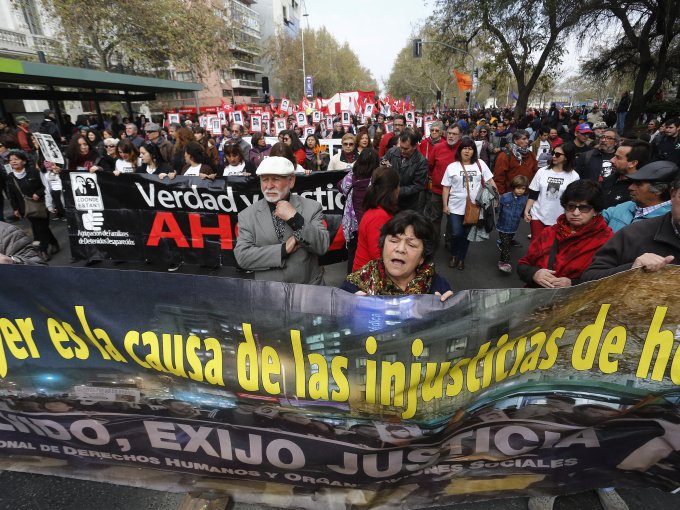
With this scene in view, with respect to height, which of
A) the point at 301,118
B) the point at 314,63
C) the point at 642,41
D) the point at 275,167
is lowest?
the point at 275,167

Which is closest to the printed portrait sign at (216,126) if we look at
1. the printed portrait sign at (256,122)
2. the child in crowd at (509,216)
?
the printed portrait sign at (256,122)

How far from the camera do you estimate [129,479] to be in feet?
7.06

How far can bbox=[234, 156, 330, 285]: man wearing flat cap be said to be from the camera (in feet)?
8.36

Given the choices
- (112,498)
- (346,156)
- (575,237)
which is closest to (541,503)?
(575,237)

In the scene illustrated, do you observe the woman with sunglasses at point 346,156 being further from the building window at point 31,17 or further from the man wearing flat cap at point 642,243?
the building window at point 31,17

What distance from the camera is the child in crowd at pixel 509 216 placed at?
5.50 meters

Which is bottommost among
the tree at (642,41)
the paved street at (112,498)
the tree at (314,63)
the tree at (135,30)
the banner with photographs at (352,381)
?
the paved street at (112,498)

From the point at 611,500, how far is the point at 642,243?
142cm

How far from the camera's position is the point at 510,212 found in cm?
554

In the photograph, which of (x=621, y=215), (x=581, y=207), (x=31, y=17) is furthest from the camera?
(x=31, y=17)

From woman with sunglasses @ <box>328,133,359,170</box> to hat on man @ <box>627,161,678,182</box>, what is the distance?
3.83m

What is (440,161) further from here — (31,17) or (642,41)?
(31,17)

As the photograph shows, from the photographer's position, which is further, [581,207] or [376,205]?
[376,205]

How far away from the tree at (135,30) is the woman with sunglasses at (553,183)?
28477mm
